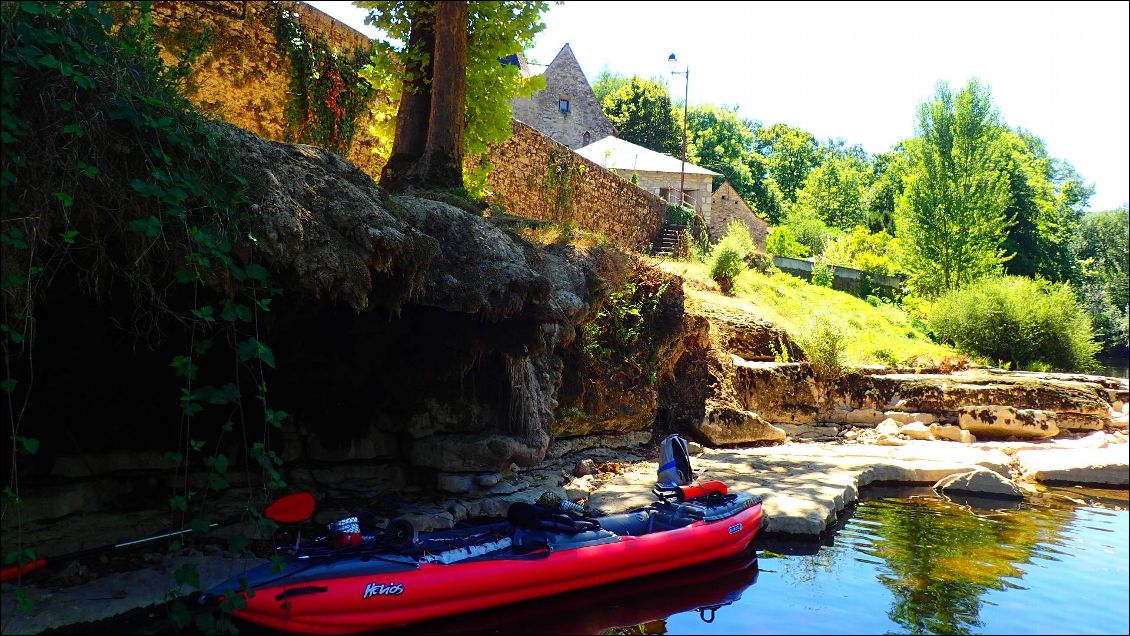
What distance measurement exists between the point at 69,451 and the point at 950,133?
29.8m

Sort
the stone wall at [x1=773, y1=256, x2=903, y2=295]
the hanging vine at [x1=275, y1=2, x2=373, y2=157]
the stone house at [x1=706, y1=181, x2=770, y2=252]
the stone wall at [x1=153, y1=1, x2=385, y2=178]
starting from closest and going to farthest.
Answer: the stone wall at [x1=153, y1=1, x2=385, y2=178], the hanging vine at [x1=275, y1=2, x2=373, y2=157], the stone wall at [x1=773, y1=256, x2=903, y2=295], the stone house at [x1=706, y1=181, x2=770, y2=252]

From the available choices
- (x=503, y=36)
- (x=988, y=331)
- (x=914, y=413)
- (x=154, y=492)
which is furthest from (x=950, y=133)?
(x=154, y=492)

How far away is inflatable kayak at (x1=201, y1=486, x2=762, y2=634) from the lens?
496 cm

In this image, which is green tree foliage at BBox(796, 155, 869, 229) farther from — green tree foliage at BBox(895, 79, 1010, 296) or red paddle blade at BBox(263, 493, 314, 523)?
red paddle blade at BBox(263, 493, 314, 523)

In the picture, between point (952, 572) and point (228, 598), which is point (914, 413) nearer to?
point (952, 572)

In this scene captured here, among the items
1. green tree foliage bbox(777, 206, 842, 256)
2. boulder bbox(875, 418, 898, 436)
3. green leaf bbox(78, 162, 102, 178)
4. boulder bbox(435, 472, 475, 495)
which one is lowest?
boulder bbox(435, 472, 475, 495)

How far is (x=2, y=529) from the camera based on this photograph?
5.27 metres

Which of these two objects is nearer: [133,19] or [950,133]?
[133,19]

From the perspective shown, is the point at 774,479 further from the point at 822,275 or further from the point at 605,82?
the point at 605,82

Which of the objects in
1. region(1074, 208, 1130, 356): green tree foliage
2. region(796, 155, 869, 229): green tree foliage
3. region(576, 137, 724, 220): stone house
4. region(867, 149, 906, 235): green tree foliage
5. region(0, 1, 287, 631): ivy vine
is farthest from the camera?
region(796, 155, 869, 229): green tree foliage

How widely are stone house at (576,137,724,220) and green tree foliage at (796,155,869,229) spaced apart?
65.4 feet

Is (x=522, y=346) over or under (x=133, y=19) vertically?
under

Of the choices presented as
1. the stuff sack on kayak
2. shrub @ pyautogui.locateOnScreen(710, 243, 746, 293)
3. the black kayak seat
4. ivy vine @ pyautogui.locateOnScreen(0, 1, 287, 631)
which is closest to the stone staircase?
shrub @ pyautogui.locateOnScreen(710, 243, 746, 293)

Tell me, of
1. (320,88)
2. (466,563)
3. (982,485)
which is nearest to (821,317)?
(982,485)
